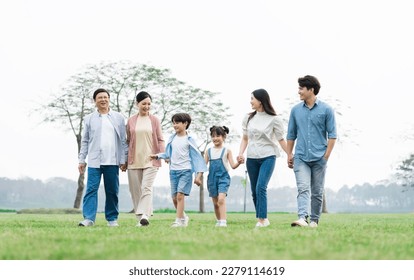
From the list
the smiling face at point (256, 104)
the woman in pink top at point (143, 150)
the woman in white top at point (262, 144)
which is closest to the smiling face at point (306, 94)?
the woman in white top at point (262, 144)

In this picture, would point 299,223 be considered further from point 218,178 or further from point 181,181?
point 181,181

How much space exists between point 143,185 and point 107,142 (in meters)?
1.06

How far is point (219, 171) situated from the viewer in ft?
32.3

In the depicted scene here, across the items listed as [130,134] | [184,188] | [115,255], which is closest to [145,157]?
[130,134]

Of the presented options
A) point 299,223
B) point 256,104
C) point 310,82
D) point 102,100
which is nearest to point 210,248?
point 299,223

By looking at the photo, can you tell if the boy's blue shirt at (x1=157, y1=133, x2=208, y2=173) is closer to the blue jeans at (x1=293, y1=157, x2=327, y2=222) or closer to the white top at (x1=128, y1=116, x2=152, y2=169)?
the white top at (x1=128, y1=116, x2=152, y2=169)

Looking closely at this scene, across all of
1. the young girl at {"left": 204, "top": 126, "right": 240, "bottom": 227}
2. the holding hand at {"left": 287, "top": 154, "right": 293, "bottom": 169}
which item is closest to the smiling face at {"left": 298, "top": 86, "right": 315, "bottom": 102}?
the holding hand at {"left": 287, "top": 154, "right": 293, "bottom": 169}

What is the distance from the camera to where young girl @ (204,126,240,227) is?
9.77 metres

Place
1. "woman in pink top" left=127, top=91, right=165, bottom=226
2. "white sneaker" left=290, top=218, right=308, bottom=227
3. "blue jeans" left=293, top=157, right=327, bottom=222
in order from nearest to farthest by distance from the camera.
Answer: "white sneaker" left=290, top=218, right=308, bottom=227, "blue jeans" left=293, top=157, right=327, bottom=222, "woman in pink top" left=127, top=91, right=165, bottom=226

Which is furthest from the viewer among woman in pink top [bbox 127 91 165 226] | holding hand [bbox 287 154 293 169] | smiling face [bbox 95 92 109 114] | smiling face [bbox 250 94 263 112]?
woman in pink top [bbox 127 91 165 226]

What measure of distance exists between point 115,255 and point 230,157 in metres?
5.02

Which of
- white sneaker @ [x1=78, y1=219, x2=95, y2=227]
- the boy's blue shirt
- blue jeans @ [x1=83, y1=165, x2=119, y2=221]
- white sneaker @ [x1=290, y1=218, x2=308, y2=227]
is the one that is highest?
the boy's blue shirt

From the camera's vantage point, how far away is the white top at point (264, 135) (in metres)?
9.52
